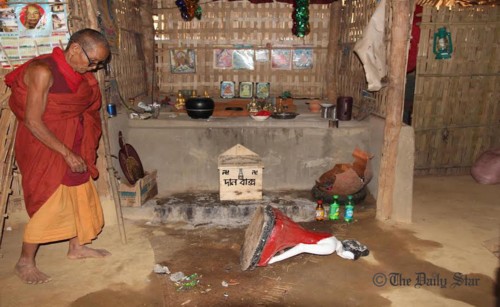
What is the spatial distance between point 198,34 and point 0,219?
5.11 metres

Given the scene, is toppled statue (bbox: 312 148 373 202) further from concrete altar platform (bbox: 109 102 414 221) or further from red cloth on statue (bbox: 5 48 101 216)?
red cloth on statue (bbox: 5 48 101 216)

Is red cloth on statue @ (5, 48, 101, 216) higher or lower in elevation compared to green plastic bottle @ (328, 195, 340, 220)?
higher

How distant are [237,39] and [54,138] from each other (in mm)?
5173

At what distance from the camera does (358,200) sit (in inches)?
209

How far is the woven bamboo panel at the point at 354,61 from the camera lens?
5.64 metres

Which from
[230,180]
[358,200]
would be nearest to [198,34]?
[230,180]

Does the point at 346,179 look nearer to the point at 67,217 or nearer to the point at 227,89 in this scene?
the point at 67,217

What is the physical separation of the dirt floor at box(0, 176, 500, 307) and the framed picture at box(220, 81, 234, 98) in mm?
3783

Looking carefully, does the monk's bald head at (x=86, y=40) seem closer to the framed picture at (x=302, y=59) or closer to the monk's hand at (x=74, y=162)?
the monk's hand at (x=74, y=162)

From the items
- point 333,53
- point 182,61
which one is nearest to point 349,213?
point 333,53

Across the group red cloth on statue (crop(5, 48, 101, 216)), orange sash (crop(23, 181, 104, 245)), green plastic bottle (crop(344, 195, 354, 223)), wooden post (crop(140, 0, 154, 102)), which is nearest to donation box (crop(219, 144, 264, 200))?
green plastic bottle (crop(344, 195, 354, 223))

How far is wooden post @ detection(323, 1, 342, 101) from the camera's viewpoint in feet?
24.3

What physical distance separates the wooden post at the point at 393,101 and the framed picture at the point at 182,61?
13.9 feet

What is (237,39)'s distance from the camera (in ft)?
25.9
